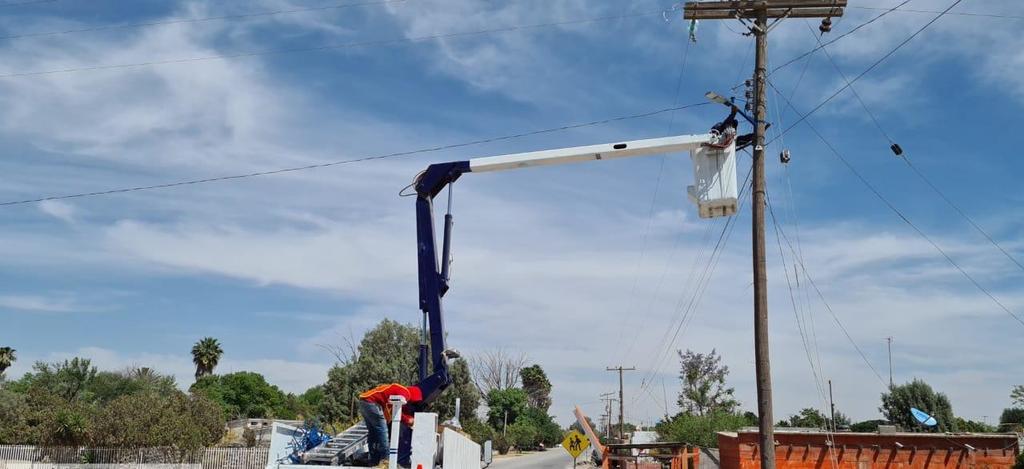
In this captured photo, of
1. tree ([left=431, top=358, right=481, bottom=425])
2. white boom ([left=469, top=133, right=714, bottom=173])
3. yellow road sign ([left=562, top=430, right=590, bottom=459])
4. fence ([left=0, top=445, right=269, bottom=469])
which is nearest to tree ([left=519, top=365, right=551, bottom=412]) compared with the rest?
tree ([left=431, top=358, right=481, bottom=425])

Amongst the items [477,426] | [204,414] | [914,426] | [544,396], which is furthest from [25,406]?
[544,396]

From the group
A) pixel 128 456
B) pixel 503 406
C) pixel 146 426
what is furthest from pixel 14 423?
pixel 503 406

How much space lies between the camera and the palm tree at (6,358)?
69.9 m

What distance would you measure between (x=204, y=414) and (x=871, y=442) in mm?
28773

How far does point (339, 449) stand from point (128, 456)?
976 inches

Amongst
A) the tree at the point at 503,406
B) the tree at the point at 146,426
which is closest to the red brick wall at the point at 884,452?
Answer: the tree at the point at 146,426

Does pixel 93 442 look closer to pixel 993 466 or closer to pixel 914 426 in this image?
pixel 993 466

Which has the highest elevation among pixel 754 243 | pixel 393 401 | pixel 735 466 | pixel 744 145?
pixel 744 145

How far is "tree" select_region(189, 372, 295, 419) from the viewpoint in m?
92.2

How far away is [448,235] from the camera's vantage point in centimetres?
1741

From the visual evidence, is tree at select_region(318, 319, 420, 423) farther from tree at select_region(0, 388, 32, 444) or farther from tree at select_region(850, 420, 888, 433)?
tree at select_region(850, 420, 888, 433)

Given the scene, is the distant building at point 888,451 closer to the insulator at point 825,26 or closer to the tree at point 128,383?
the insulator at point 825,26

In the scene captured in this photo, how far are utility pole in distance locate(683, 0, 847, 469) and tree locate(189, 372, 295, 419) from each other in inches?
3140

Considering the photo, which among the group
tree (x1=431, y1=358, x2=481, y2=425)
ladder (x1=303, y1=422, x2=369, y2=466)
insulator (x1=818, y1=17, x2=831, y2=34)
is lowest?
ladder (x1=303, y1=422, x2=369, y2=466)
